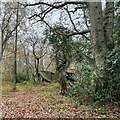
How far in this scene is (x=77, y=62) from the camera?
21.0 ft

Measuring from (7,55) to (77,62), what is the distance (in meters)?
14.3

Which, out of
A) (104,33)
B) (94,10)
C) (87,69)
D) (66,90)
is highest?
(94,10)

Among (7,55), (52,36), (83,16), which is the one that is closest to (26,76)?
(7,55)

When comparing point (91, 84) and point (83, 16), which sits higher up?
point (83, 16)

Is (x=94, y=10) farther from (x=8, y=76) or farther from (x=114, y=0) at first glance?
(x=8, y=76)

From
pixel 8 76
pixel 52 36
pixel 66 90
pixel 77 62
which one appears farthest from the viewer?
pixel 8 76

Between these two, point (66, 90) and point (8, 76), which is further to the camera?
point (8, 76)

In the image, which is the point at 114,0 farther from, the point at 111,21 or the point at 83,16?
the point at 83,16

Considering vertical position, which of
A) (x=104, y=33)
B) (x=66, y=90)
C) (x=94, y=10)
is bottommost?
(x=66, y=90)

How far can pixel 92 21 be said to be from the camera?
646 cm

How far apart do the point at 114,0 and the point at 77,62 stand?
1.95 metres

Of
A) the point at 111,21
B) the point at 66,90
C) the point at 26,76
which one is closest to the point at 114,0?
the point at 111,21

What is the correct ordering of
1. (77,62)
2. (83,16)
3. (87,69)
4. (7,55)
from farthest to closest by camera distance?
(7,55), (83,16), (77,62), (87,69)

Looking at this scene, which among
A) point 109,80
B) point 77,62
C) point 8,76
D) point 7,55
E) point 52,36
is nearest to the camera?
point 109,80
